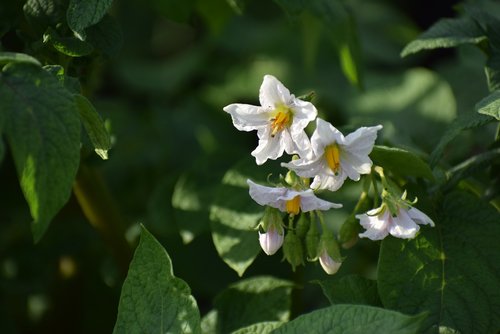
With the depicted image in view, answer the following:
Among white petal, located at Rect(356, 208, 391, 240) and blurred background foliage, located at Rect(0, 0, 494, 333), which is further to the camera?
blurred background foliage, located at Rect(0, 0, 494, 333)

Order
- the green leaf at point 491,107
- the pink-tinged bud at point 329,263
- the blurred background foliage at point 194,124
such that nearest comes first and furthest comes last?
the green leaf at point 491,107, the pink-tinged bud at point 329,263, the blurred background foliage at point 194,124

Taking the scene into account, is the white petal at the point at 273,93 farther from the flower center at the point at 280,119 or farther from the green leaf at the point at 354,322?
the green leaf at the point at 354,322

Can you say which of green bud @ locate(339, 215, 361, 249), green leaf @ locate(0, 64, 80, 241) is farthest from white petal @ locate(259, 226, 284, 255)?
green leaf @ locate(0, 64, 80, 241)

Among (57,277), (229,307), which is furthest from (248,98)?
(229,307)

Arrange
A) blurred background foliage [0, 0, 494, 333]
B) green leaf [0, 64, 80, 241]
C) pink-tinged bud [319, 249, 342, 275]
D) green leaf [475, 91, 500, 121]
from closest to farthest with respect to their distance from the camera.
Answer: green leaf [0, 64, 80, 241]
green leaf [475, 91, 500, 121]
pink-tinged bud [319, 249, 342, 275]
blurred background foliage [0, 0, 494, 333]

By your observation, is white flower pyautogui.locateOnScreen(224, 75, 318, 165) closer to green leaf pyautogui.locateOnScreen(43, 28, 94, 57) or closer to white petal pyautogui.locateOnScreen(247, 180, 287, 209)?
white petal pyautogui.locateOnScreen(247, 180, 287, 209)

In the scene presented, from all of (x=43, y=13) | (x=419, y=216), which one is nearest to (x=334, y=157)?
(x=419, y=216)

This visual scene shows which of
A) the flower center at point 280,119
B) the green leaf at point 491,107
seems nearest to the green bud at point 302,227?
the flower center at point 280,119

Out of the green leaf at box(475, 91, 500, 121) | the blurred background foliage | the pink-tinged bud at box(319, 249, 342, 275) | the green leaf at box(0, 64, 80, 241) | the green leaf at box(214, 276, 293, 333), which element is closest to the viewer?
the green leaf at box(0, 64, 80, 241)
